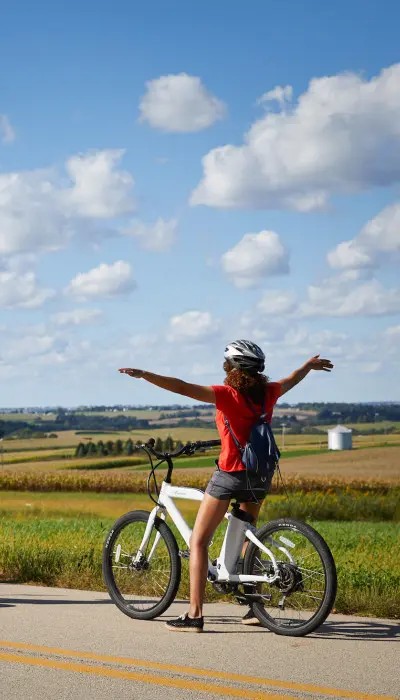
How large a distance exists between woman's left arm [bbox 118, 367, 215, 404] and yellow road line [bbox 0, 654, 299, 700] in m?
1.93

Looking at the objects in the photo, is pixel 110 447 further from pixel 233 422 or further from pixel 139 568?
pixel 233 422

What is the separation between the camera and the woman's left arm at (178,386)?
7500 millimetres

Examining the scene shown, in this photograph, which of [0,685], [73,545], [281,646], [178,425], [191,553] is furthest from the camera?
[178,425]

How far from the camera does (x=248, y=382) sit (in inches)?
306

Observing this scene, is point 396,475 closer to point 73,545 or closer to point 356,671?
point 73,545

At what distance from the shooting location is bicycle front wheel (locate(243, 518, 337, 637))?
24.3ft

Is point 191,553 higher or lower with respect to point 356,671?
higher

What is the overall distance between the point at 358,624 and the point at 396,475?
53034mm

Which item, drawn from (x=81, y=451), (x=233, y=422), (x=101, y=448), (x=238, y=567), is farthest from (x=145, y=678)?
(x=81, y=451)

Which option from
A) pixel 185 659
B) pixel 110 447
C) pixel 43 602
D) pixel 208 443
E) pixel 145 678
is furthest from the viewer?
pixel 110 447

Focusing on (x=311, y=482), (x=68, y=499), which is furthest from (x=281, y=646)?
(x=68, y=499)

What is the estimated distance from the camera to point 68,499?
58500 millimetres

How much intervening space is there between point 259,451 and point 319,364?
Answer: 1.55 metres

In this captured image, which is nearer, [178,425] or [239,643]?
[239,643]
